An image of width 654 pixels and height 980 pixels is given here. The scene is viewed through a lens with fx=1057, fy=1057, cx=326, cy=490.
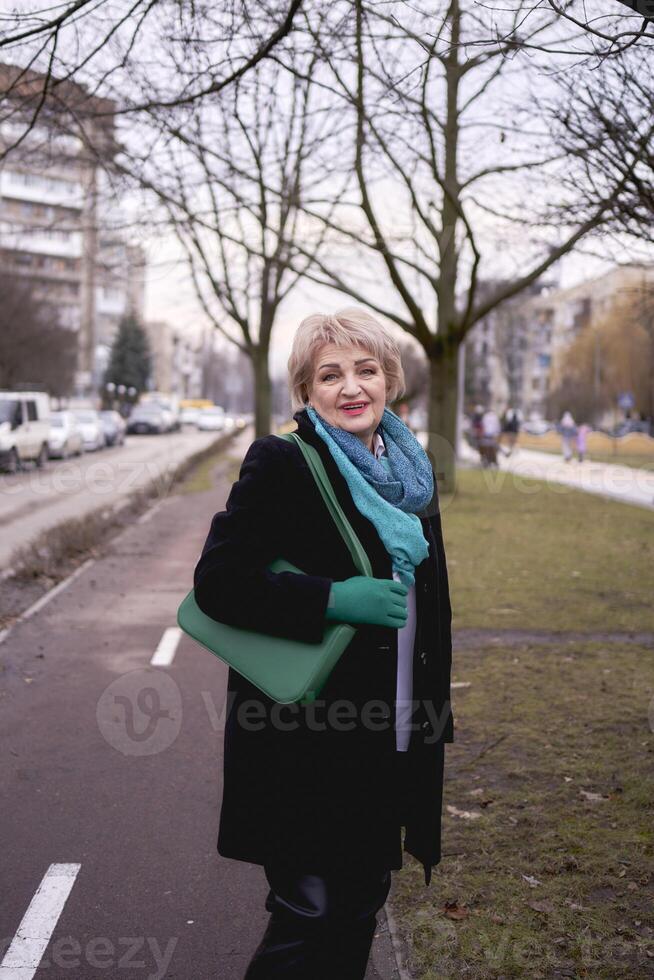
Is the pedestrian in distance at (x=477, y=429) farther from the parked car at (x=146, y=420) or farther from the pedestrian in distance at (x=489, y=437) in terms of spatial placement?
the parked car at (x=146, y=420)

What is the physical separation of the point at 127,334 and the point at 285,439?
10395 centimetres

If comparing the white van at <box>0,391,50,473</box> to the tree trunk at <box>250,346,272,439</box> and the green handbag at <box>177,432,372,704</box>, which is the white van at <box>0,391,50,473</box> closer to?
the tree trunk at <box>250,346,272,439</box>

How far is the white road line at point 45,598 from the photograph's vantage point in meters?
8.48

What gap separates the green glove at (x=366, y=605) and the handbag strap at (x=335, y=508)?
3.2 inches

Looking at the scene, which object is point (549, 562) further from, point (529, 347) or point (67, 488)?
point (529, 347)

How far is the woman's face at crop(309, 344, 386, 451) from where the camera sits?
2.57 m

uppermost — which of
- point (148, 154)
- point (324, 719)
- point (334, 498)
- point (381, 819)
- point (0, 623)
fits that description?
point (148, 154)

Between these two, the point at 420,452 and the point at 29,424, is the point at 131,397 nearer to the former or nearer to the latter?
the point at 29,424

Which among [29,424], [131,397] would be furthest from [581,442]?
[131,397]

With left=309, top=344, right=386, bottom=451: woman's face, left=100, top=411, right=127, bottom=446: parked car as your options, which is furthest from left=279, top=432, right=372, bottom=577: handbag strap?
left=100, top=411, right=127, bottom=446: parked car

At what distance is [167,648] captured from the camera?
25.8 feet

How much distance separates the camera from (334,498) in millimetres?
2426

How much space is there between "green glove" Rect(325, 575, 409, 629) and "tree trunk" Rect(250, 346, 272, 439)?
25.2 meters

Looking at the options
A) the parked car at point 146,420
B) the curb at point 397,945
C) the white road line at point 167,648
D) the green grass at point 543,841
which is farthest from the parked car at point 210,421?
the curb at point 397,945
